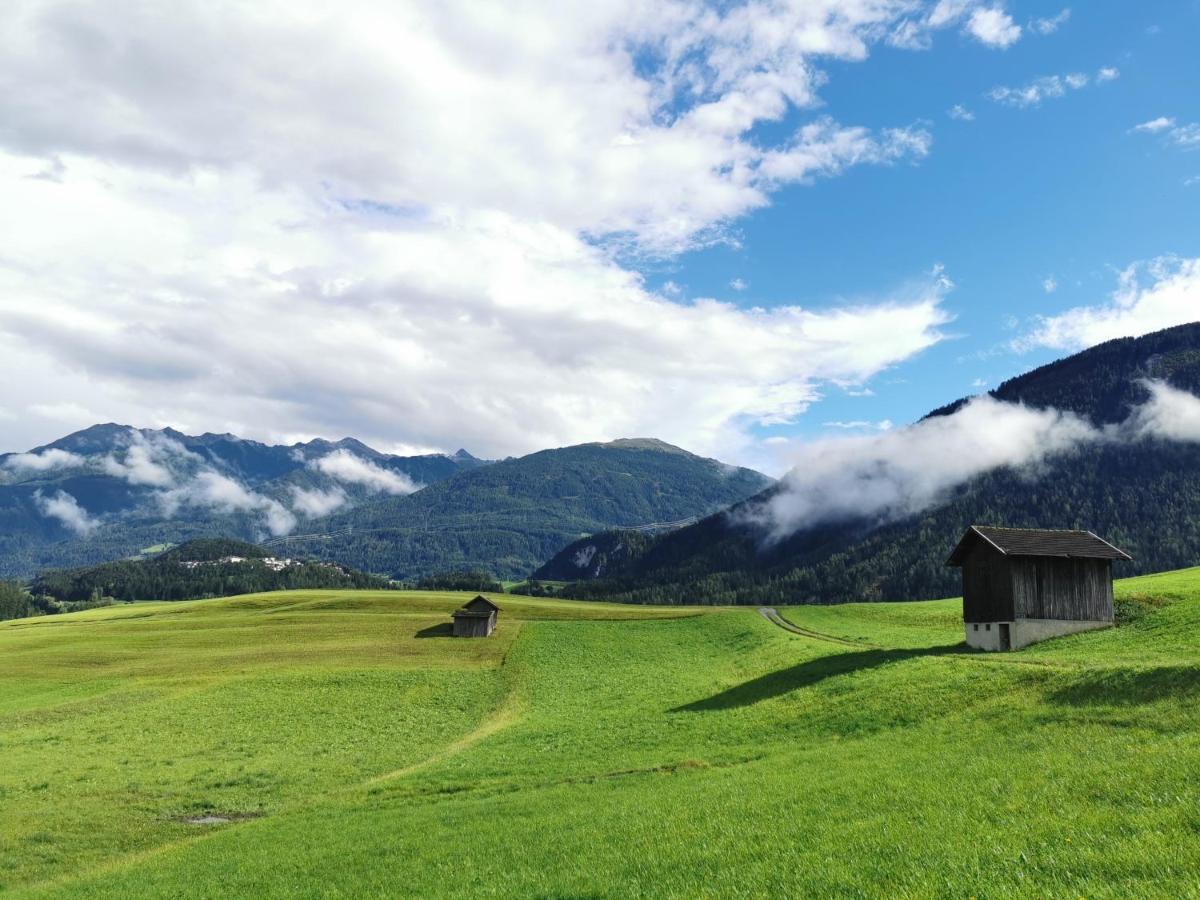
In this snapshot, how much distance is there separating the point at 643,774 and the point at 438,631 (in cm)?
8117

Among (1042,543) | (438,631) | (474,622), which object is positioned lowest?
(438,631)

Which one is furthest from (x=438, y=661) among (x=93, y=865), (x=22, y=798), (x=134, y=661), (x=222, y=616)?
(x=222, y=616)

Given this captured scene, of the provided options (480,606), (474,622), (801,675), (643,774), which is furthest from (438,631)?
(643,774)

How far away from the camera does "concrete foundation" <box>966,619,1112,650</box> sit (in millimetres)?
53906

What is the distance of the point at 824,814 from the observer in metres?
19.3

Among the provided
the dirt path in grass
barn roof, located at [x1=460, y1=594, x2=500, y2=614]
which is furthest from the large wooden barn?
barn roof, located at [x1=460, y1=594, x2=500, y2=614]

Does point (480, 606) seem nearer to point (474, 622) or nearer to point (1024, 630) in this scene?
point (474, 622)

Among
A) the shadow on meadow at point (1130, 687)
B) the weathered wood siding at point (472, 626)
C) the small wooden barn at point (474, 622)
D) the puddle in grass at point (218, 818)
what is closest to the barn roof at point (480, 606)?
the small wooden barn at point (474, 622)

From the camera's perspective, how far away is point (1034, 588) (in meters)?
55.0

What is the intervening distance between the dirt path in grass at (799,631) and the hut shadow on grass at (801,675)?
371 inches

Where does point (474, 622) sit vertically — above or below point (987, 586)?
below

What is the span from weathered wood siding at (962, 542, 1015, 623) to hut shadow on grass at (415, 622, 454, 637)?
7012 centimetres

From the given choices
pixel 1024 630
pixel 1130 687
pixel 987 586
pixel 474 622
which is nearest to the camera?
pixel 1130 687

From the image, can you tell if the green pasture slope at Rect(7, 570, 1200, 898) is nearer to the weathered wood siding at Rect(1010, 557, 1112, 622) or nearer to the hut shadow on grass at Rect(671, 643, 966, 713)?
the hut shadow on grass at Rect(671, 643, 966, 713)
